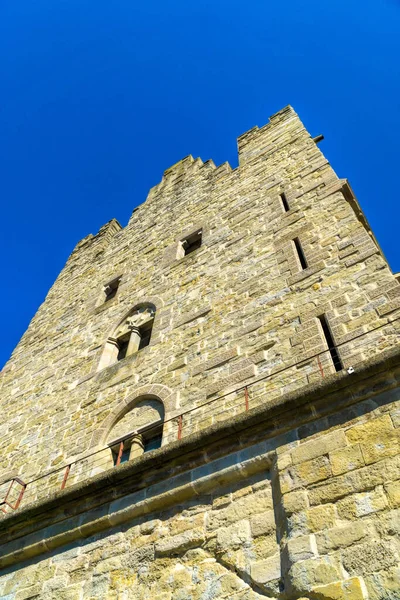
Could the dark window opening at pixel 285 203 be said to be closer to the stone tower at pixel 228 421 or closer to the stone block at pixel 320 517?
the stone tower at pixel 228 421

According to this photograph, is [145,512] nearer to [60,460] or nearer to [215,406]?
[215,406]

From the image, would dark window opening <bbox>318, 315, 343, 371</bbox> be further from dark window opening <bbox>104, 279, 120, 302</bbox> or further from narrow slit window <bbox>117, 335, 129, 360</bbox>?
dark window opening <bbox>104, 279, 120, 302</bbox>

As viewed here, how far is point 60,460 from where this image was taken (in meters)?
7.90

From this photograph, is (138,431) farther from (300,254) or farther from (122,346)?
(300,254)

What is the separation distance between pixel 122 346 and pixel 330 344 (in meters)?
4.98

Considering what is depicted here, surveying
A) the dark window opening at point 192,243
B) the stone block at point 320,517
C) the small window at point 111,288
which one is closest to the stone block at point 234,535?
the stone block at point 320,517

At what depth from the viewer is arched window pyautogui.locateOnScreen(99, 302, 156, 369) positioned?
9570mm

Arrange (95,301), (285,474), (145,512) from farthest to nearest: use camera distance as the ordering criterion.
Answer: (95,301) < (145,512) < (285,474)

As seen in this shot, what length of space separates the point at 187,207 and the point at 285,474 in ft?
31.2

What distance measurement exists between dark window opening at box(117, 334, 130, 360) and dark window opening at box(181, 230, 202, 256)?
8.10 feet

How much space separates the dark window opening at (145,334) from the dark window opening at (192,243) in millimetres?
2280

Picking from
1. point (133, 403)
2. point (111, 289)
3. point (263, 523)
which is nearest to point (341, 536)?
point (263, 523)

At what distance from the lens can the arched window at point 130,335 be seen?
9570mm

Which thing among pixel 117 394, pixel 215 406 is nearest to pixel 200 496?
pixel 215 406
